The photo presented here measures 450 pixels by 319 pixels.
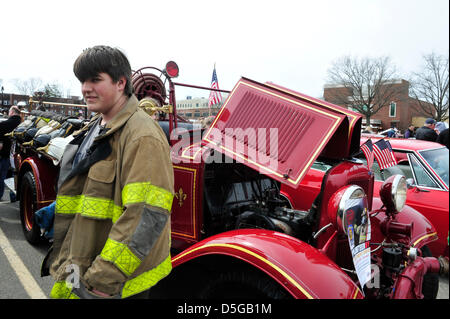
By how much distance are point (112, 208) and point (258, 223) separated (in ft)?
4.80

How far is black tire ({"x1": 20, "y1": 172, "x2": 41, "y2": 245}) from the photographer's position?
13.4 feet

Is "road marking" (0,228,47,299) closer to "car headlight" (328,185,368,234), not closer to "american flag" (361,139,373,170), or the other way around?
"car headlight" (328,185,368,234)

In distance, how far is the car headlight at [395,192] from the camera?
8.00ft

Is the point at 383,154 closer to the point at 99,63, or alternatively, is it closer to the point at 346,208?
the point at 346,208

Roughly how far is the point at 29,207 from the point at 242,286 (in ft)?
12.0

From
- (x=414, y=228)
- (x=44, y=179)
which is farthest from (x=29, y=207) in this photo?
(x=414, y=228)

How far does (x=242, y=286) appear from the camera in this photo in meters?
1.97

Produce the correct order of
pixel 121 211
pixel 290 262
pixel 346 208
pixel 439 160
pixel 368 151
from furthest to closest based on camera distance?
pixel 439 160 → pixel 368 151 → pixel 346 208 → pixel 290 262 → pixel 121 211

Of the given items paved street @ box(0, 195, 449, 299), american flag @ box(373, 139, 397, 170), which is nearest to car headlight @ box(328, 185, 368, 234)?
american flag @ box(373, 139, 397, 170)

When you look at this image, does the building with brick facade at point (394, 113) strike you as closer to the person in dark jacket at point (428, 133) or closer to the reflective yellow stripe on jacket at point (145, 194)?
the person in dark jacket at point (428, 133)

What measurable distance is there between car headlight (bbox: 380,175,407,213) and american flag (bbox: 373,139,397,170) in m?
1.03
